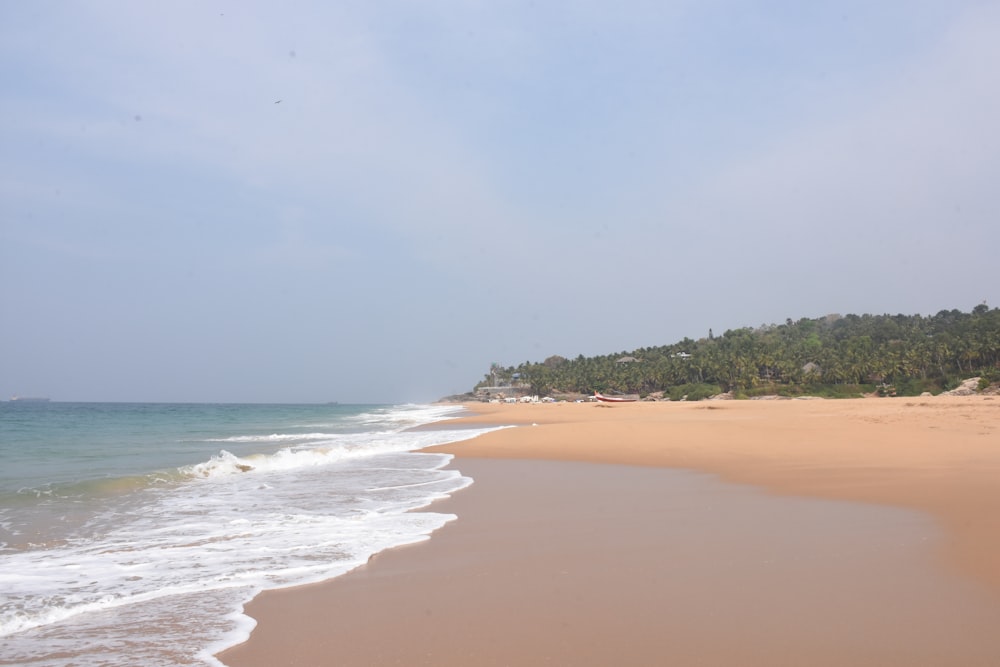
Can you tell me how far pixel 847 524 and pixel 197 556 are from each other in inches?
297

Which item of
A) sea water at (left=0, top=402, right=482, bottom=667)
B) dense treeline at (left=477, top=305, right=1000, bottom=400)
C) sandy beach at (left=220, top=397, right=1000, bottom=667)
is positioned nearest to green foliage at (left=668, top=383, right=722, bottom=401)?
dense treeline at (left=477, top=305, right=1000, bottom=400)

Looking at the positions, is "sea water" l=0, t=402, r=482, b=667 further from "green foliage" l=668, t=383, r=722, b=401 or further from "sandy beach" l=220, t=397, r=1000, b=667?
"green foliage" l=668, t=383, r=722, b=401

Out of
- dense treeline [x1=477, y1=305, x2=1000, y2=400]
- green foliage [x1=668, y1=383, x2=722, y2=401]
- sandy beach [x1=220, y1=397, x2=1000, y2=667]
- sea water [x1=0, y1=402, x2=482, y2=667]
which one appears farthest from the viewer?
green foliage [x1=668, y1=383, x2=722, y2=401]

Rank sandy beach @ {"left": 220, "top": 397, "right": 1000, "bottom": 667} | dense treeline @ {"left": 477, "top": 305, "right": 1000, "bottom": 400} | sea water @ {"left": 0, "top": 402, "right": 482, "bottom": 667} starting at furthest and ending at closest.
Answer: dense treeline @ {"left": 477, "top": 305, "right": 1000, "bottom": 400}
sea water @ {"left": 0, "top": 402, "right": 482, "bottom": 667}
sandy beach @ {"left": 220, "top": 397, "right": 1000, "bottom": 667}

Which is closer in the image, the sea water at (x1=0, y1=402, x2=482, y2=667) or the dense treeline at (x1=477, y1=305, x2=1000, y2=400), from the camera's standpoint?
the sea water at (x1=0, y1=402, x2=482, y2=667)

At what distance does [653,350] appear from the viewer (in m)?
131

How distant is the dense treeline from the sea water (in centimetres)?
5794

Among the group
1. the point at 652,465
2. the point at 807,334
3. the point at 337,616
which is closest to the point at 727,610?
the point at 337,616

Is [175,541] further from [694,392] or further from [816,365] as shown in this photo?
[816,365]

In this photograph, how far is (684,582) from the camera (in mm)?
5266

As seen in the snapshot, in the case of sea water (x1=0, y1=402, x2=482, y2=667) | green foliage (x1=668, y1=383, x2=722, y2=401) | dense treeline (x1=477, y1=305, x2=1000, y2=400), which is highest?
dense treeline (x1=477, y1=305, x2=1000, y2=400)

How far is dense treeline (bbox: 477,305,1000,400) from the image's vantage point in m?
66.4

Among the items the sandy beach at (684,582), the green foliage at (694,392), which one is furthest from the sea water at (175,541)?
the green foliage at (694,392)

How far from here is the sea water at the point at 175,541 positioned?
4.75 m
